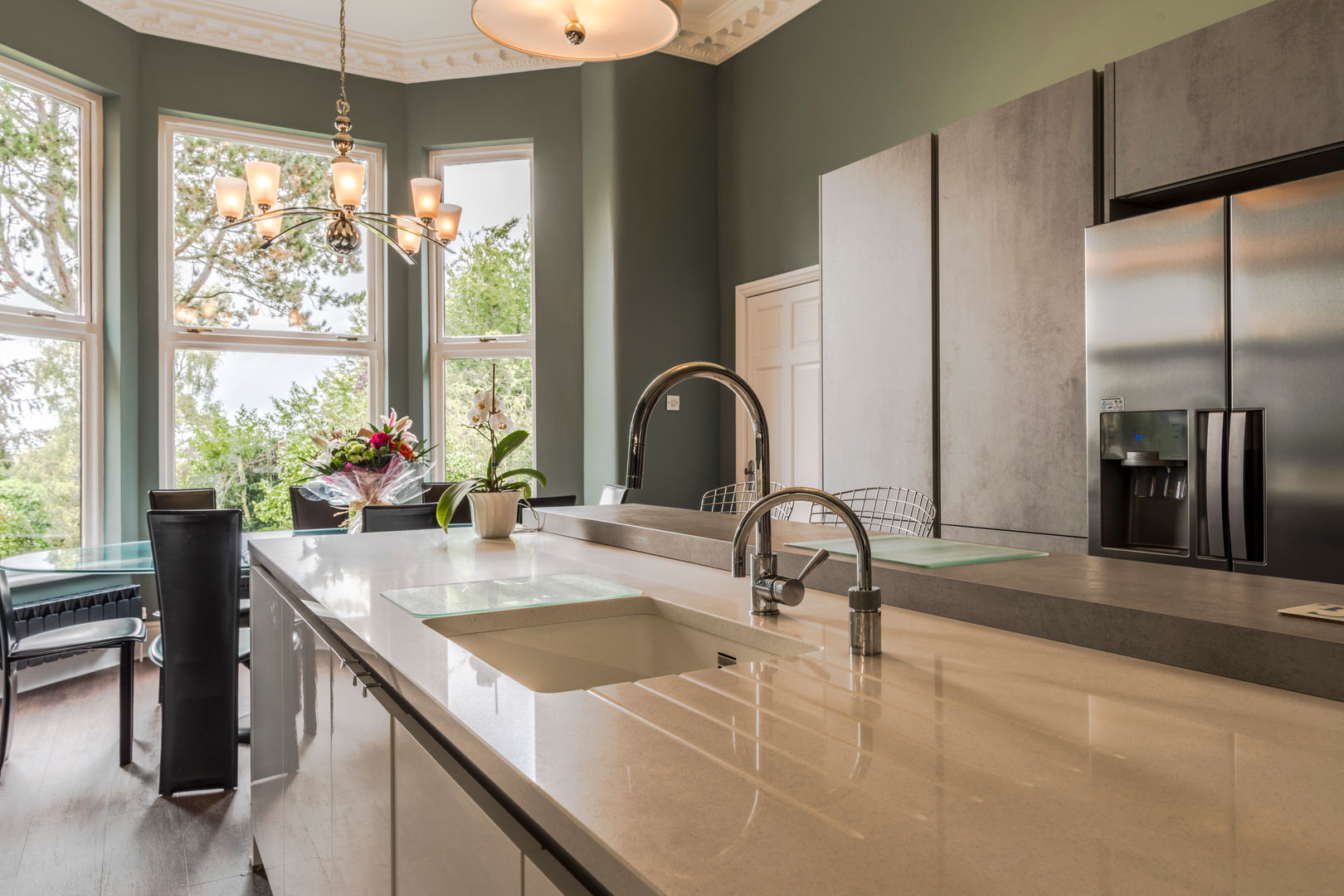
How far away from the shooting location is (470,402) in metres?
5.58

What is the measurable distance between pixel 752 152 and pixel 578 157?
1171mm

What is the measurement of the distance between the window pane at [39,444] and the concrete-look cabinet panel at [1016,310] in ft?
14.8

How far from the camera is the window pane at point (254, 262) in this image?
498cm

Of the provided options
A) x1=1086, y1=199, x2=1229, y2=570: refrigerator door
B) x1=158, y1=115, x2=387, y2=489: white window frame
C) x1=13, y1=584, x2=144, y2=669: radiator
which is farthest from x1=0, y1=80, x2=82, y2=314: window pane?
x1=1086, y1=199, x2=1229, y2=570: refrigerator door

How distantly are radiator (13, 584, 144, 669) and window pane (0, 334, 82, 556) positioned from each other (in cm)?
40

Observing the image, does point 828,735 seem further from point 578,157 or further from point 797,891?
point 578,157

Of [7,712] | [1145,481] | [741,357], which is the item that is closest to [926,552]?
[1145,481]

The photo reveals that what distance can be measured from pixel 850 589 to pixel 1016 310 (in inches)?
83.6

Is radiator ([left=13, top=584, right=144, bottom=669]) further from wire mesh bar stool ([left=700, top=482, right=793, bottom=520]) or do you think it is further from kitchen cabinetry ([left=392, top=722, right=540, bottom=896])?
kitchen cabinetry ([left=392, top=722, right=540, bottom=896])

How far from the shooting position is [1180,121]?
2.32m

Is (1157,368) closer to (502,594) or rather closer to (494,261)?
(502,594)

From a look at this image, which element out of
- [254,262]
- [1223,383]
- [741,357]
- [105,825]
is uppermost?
[254,262]

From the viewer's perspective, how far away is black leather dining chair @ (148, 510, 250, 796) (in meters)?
2.56

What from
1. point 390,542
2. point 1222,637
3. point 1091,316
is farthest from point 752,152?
point 1222,637
